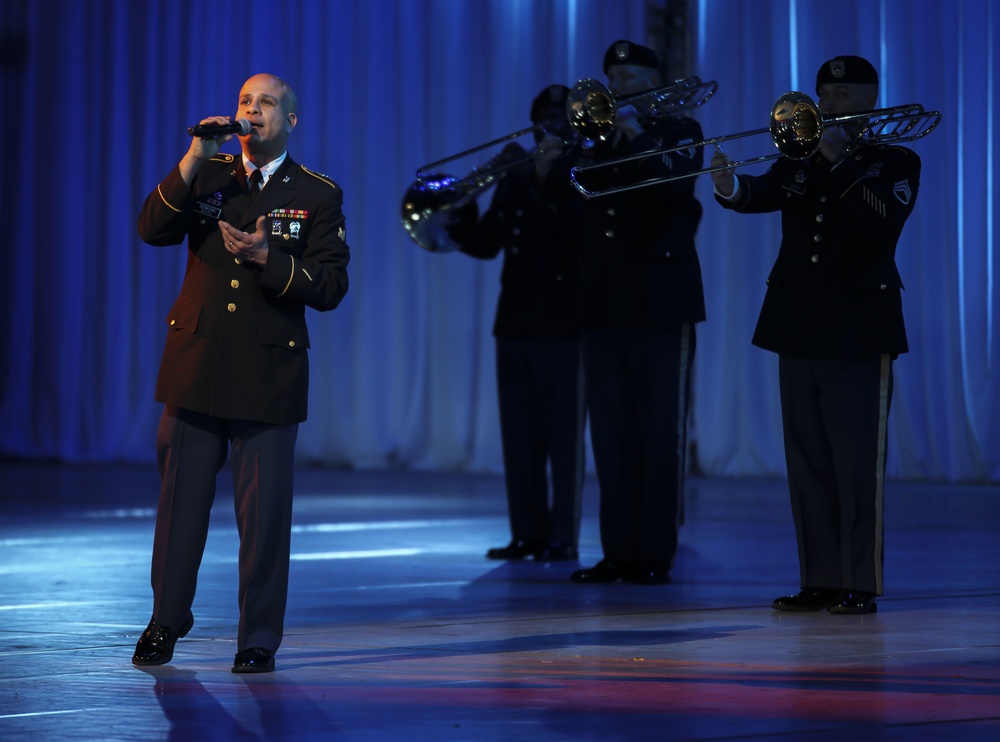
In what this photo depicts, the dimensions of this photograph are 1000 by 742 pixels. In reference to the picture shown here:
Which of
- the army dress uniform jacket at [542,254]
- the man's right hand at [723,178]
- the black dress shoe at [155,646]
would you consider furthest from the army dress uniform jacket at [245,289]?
the army dress uniform jacket at [542,254]

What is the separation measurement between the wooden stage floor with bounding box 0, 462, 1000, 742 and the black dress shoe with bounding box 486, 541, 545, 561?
10 cm

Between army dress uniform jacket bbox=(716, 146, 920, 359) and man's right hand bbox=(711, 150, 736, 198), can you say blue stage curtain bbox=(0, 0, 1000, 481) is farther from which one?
man's right hand bbox=(711, 150, 736, 198)

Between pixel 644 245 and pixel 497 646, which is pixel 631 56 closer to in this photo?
pixel 644 245

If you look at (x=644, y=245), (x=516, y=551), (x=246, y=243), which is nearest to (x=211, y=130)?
(x=246, y=243)

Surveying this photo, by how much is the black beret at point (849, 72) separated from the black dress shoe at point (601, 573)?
5.56 ft

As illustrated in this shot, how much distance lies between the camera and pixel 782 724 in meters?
3.08

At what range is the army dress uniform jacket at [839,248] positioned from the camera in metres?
4.73

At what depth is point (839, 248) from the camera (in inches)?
189

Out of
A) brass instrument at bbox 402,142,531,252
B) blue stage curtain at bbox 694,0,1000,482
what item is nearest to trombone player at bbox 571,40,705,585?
brass instrument at bbox 402,142,531,252

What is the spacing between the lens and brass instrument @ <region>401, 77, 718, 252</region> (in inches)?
216

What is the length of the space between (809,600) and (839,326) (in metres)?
0.77

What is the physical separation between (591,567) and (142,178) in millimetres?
7735

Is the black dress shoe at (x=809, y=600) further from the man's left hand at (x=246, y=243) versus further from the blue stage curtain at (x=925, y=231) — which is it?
the blue stage curtain at (x=925, y=231)

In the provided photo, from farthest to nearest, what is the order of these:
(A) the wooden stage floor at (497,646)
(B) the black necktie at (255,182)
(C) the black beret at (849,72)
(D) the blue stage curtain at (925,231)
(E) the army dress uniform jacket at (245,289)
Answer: (D) the blue stage curtain at (925,231) < (C) the black beret at (849,72) < (B) the black necktie at (255,182) < (E) the army dress uniform jacket at (245,289) < (A) the wooden stage floor at (497,646)
